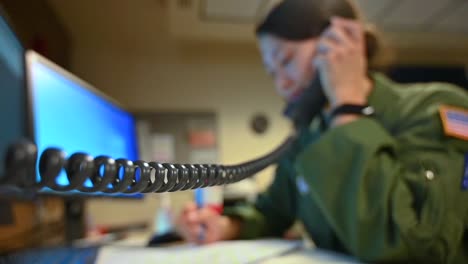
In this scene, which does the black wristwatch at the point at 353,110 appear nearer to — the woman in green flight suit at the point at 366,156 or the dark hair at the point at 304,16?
the woman in green flight suit at the point at 366,156

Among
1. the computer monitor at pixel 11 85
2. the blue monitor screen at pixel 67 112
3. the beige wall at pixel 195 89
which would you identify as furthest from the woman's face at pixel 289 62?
the beige wall at pixel 195 89

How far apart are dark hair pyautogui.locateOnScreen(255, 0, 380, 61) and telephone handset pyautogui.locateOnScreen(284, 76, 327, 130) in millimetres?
108

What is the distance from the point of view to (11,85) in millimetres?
624

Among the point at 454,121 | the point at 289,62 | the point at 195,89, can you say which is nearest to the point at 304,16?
the point at 289,62

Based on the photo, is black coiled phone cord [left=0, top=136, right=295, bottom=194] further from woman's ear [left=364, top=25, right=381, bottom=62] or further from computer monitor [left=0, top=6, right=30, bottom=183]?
woman's ear [left=364, top=25, right=381, bottom=62]

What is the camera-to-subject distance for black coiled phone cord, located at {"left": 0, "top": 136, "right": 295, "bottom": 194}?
196mm

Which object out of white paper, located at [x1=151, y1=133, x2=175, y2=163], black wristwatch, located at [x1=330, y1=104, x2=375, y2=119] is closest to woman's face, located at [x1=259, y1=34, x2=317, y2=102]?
black wristwatch, located at [x1=330, y1=104, x2=375, y2=119]

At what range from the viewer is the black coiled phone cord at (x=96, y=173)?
20 cm

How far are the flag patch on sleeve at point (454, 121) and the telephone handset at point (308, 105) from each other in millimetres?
237

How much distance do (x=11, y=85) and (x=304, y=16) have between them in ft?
1.93

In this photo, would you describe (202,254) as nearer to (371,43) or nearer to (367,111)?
(367,111)

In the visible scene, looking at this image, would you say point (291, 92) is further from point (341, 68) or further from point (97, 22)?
point (97, 22)

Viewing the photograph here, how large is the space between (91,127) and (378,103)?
642 mm

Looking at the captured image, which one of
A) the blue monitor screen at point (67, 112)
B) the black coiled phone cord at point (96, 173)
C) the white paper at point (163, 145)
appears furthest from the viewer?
the white paper at point (163, 145)
